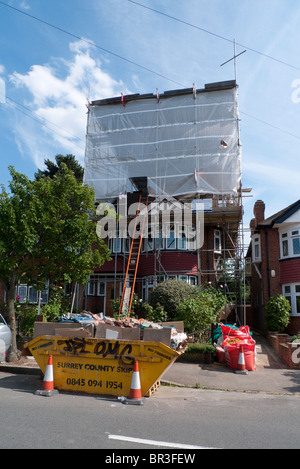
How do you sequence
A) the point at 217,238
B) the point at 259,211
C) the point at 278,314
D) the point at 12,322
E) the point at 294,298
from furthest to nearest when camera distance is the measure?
the point at 259,211, the point at 217,238, the point at 294,298, the point at 278,314, the point at 12,322

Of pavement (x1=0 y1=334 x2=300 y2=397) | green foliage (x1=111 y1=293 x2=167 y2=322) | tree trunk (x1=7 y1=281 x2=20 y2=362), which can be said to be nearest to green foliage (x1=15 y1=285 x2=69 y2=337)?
green foliage (x1=111 y1=293 x2=167 y2=322)

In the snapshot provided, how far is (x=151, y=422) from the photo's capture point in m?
5.68

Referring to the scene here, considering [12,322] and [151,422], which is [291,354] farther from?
[12,322]

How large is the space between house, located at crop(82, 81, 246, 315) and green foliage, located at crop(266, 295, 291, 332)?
3.90 m

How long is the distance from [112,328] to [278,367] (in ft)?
21.1

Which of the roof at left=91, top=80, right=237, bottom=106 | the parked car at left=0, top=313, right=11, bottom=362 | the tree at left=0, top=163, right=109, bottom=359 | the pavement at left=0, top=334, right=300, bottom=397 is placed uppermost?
the roof at left=91, top=80, right=237, bottom=106

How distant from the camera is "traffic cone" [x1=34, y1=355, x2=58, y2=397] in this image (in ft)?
23.9

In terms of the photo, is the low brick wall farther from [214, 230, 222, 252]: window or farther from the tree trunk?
[214, 230, 222, 252]: window

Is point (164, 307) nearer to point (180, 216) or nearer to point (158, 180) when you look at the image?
point (180, 216)

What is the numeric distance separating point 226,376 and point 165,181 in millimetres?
14957

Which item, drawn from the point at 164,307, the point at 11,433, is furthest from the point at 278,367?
the point at 11,433

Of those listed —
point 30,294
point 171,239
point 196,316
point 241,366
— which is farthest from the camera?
point 30,294

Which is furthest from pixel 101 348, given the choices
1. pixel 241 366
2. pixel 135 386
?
pixel 241 366

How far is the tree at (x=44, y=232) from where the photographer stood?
10820mm
